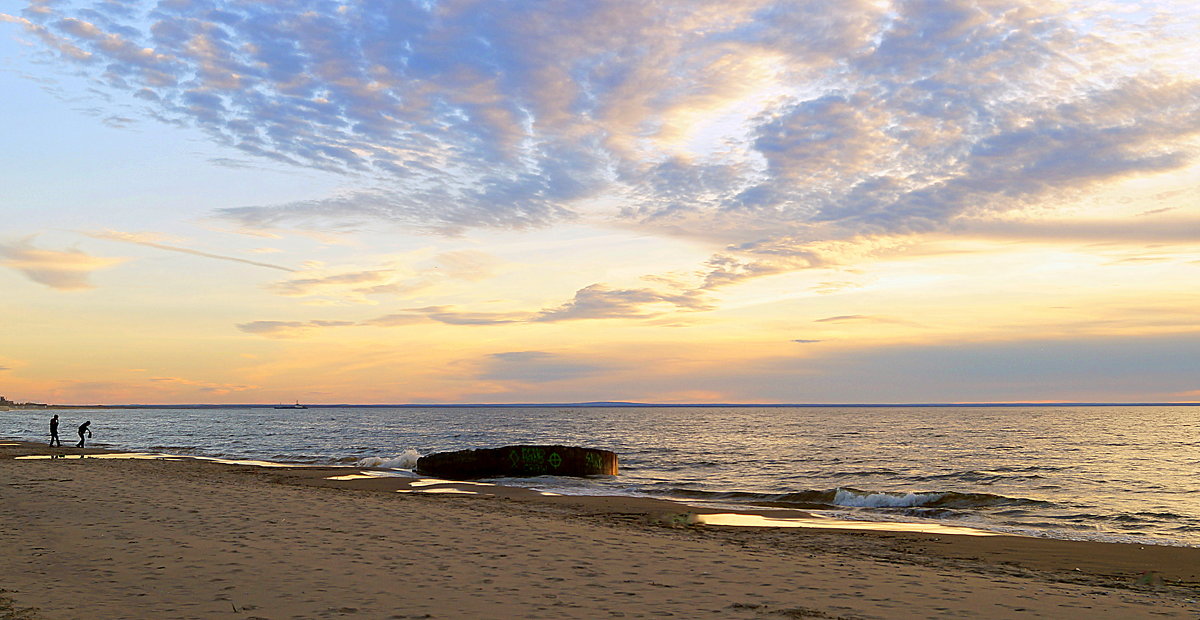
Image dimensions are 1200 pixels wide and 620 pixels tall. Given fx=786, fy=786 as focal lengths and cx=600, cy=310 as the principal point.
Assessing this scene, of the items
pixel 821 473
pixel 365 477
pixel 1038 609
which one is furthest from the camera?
pixel 821 473

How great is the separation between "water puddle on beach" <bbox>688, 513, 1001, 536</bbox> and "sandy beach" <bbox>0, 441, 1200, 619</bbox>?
816 millimetres

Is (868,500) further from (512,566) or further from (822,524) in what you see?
(512,566)

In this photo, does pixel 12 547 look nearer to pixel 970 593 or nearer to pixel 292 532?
pixel 292 532

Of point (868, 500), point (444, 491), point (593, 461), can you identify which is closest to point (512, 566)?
point (444, 491)

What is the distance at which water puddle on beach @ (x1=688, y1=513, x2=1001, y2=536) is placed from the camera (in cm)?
1867

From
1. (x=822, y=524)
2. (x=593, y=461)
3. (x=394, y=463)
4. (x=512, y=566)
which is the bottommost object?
(x=394, y=463)

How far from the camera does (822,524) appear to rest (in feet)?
63.9

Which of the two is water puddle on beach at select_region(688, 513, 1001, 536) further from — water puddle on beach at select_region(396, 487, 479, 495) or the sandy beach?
water puddle on beach at select_region(396, 487, 479, 495)

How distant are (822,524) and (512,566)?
1050cm

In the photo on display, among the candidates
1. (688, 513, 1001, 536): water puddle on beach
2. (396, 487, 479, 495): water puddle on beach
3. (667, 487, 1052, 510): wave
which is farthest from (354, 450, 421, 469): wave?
(688, 513, 1001, 536): water puddle on beach

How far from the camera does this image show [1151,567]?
45.6 ft

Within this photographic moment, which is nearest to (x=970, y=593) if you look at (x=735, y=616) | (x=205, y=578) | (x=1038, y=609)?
(x=1038, y=609)

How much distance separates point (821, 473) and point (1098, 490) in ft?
37.7

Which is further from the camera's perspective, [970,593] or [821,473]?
[821,473]
